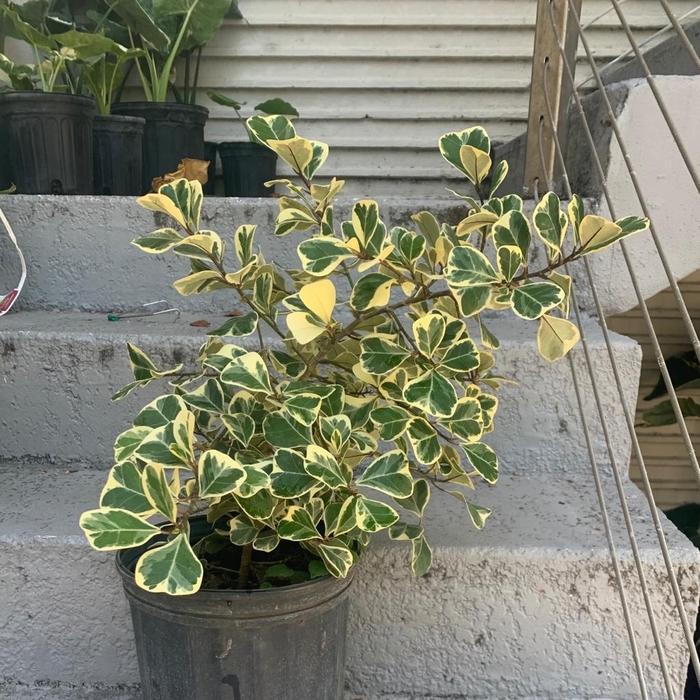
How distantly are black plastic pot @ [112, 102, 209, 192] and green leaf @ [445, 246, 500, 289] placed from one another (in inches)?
65.4

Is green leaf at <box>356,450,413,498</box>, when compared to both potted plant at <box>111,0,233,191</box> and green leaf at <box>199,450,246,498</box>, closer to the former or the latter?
green leaf at <box>199,450,246,498</box>

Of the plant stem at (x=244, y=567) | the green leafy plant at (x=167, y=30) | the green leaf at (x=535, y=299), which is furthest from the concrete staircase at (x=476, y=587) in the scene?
the green leafy plant at (x=167, y=30)

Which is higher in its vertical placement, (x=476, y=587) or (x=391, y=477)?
(x=391, y=477)

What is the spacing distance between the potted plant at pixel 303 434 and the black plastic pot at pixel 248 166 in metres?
1.40

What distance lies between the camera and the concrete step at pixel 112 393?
1.24 metres

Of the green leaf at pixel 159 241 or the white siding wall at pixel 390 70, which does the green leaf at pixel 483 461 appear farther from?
the white siding wall at pixel 390 70

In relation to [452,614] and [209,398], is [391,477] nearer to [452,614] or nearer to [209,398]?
[209,398]

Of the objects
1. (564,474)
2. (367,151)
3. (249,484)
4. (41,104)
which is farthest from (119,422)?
(367,151)

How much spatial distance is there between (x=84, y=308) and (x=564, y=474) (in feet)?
3.55

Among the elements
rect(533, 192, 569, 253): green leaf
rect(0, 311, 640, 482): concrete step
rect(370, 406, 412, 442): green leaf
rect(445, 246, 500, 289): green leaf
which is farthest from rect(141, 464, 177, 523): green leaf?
rect(0, 311, 640, 482): concrete step

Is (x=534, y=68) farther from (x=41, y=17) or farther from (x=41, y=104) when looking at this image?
(x=41, y=17)

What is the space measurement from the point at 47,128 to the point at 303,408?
144cm

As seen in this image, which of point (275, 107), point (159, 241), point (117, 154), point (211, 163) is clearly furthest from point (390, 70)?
point (159, 241)

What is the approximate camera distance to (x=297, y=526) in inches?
29.5
